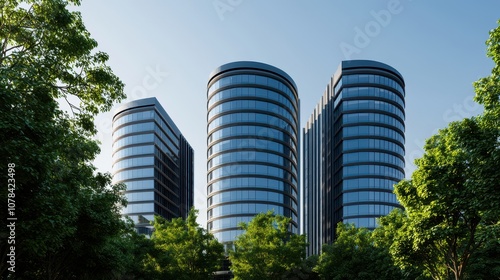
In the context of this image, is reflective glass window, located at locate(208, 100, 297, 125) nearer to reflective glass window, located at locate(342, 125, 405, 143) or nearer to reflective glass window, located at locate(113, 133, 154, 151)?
reflective glass window, located at locate(342, 125, 405, 143)

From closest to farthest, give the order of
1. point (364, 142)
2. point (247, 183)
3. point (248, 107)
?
point (247, 183) → point (248, 107) → point (364, 142)

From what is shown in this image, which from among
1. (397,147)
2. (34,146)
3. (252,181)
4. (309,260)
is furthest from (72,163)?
(397,147)

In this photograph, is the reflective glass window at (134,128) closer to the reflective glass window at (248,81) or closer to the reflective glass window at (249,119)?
the reflective glass window at (249,119)

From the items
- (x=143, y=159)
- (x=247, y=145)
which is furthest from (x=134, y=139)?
(x=247, y=145)

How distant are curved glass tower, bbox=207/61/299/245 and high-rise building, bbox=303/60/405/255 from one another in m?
13.1

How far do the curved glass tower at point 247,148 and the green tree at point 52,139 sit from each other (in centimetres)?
7886

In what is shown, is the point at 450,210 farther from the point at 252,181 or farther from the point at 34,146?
the point at 252,181

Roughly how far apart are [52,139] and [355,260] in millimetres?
32204

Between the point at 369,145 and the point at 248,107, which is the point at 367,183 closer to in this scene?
the point at 369,145

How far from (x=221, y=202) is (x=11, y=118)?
91563 millimetres

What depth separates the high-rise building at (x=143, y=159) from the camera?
108875mm

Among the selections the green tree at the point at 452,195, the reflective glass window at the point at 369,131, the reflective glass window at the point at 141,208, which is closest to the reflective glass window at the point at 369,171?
the reflective glass window at the point at 369,131

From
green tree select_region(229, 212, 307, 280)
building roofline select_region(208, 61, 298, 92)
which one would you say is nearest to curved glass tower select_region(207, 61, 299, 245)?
building roofline select_region(208, 61, 298, 92)

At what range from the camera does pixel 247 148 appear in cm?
10175
